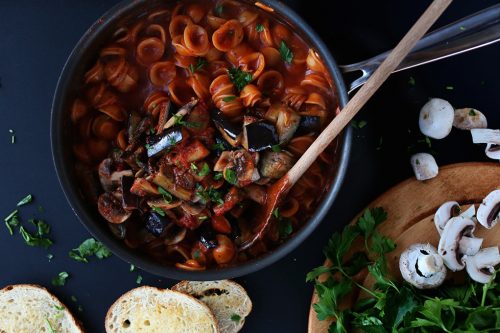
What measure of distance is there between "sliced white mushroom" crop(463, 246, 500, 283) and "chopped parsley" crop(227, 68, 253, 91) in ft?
5.91

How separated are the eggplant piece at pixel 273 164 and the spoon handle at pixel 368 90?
50 millimetres

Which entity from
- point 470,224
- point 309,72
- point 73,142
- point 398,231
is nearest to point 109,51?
point 73,142

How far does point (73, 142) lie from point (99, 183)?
282 mm

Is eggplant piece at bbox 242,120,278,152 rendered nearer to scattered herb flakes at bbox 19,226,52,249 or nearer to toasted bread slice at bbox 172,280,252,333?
toasted bread slice at bbox 172,280,252,333

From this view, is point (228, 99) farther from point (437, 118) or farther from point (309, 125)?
point (437, 118)

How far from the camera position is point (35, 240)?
4.31 metres

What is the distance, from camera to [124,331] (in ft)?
14.4

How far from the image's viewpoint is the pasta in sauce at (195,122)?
368 cm

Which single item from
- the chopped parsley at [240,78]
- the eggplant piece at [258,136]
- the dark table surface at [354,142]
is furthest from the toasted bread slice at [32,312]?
the chopped parsley at [240,78]

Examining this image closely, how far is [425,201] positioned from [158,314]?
1933mm

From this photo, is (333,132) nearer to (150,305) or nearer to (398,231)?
(398,231)

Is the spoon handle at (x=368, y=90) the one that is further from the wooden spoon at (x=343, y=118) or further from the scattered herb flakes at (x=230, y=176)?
the scattered herb flakes at (x=230, y=176)

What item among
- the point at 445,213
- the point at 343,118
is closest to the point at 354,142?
the point at 445,213

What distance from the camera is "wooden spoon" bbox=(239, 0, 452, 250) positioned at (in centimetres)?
309
